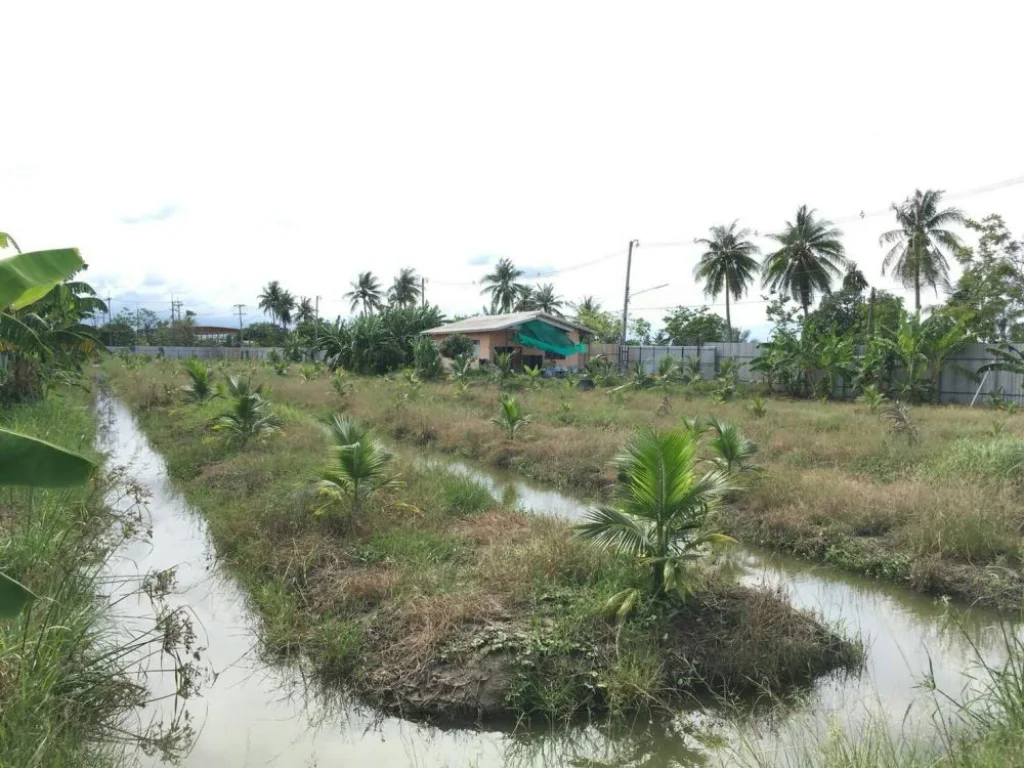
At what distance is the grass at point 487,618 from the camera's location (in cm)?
468

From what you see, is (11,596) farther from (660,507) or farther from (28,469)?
(660,507)

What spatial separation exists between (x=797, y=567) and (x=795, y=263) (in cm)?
2800

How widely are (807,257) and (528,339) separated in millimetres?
13896

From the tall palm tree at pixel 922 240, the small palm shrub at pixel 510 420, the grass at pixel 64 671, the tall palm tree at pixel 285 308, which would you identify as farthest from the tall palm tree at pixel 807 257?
the tall palm tree at pixel 285 308

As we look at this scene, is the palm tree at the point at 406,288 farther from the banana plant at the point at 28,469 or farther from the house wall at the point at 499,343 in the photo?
the banana plant at the point at 28,469

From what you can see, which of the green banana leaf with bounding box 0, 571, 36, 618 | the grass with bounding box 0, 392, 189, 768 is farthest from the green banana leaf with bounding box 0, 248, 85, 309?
the grass with bounding box 0, 392, 189, 768

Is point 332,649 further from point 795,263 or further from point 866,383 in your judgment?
point 795,263

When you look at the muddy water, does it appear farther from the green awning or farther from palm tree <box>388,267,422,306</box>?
palm tree <box>388,267,422,306</box>

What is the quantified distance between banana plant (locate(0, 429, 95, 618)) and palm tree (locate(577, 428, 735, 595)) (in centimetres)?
377

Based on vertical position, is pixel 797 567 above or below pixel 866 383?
below

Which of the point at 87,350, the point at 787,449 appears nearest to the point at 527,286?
the point at 87,350

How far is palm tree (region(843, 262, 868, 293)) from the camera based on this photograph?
118 ft

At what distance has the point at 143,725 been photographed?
14.6 feet

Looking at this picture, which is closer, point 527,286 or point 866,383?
point 866,383
